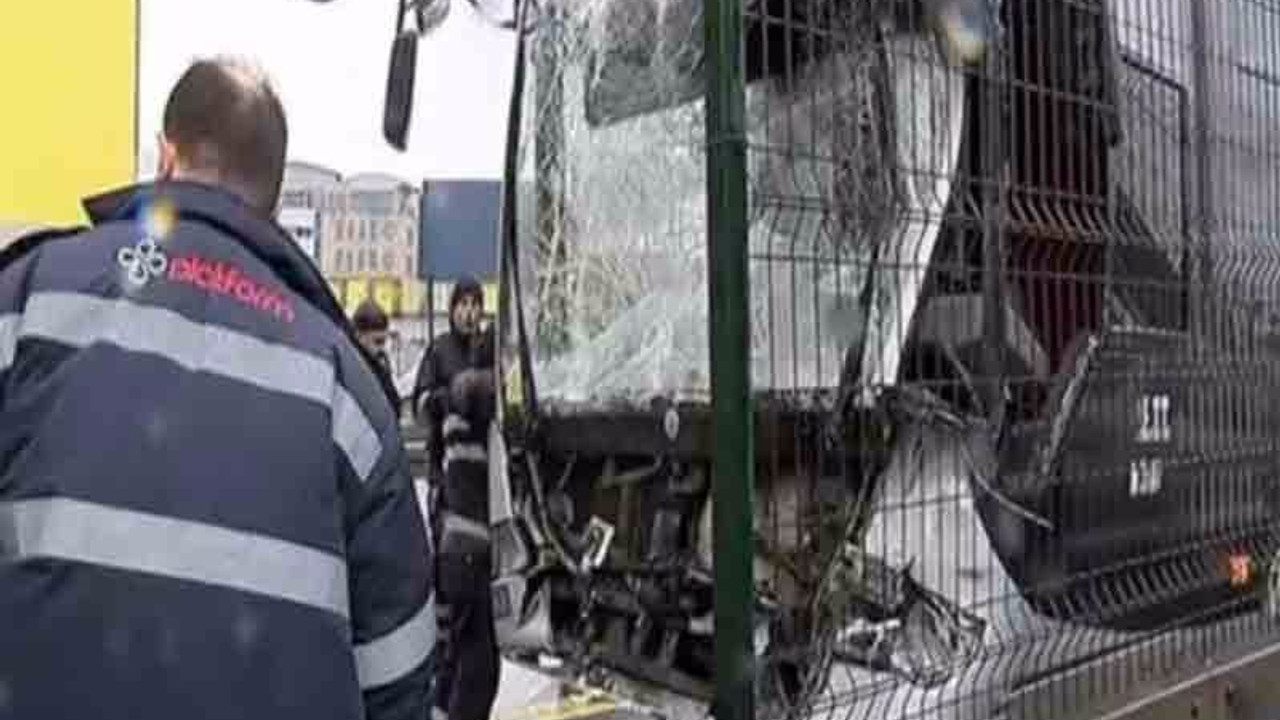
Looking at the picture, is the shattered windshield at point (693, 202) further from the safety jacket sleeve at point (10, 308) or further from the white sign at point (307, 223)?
the white sign at point (307, 223)

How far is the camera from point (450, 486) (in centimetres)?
566

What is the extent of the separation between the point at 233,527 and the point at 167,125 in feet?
1.88

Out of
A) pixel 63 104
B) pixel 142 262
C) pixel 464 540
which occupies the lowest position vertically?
pixel 464 540

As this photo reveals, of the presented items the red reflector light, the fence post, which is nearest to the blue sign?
the red reflector light

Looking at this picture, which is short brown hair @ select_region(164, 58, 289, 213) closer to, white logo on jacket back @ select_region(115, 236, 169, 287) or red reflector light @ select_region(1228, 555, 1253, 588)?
white logo on jacket back @ select_region(115, 236, 169, 287)

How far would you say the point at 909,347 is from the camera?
279 cm

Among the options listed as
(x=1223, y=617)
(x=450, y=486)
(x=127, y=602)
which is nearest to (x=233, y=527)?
(x=127, y=602)

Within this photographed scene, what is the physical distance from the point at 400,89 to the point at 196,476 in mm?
1851

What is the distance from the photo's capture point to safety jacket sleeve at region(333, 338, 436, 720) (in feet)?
6.48

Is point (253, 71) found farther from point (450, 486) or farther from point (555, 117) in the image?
point (450, 486)

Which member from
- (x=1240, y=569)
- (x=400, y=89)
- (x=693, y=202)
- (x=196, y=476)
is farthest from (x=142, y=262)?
(x=1240, y=569)

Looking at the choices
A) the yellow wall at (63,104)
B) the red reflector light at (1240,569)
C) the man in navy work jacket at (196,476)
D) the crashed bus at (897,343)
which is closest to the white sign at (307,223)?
the yellow wall at (63,104)

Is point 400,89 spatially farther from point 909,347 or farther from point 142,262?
point 142,262

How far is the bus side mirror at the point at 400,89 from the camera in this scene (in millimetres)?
3516
